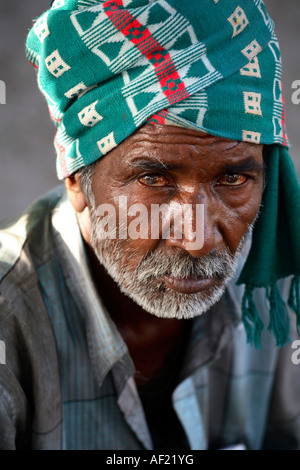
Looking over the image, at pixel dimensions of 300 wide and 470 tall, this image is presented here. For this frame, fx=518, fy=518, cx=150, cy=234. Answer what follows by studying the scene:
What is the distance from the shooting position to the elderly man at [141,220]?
1.28m

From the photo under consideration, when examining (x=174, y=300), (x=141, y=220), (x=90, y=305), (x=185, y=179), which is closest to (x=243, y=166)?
(x=185, y=179)

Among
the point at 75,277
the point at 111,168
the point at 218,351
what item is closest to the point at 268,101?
the point at 111,168

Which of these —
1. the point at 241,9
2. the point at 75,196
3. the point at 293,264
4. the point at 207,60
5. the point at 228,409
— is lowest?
the point at 228,409

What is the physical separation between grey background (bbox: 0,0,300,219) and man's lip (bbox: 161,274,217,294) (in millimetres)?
1668

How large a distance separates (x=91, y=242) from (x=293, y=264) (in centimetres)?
64

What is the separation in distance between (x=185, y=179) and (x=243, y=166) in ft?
0.55

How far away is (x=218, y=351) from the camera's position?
1808mm

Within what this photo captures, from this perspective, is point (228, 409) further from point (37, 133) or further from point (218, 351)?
point (37, 133)

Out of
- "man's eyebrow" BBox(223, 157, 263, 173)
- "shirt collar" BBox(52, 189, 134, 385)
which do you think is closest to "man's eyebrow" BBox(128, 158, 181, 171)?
"man's eyebrow" BBox(223, 157, 263, 173)

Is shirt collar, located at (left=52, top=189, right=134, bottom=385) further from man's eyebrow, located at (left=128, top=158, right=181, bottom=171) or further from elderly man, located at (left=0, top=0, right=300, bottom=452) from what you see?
man's eyebrow, located at (left=128, top=158, right=181, bottom=171)

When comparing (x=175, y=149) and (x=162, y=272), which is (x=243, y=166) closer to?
(x=175, y=149)

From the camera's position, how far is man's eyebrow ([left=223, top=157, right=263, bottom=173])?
4.38ft

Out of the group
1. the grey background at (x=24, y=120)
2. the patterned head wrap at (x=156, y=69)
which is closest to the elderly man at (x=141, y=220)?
the patterned head wrap at (x=156, y=69)

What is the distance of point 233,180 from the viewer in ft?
4.58
